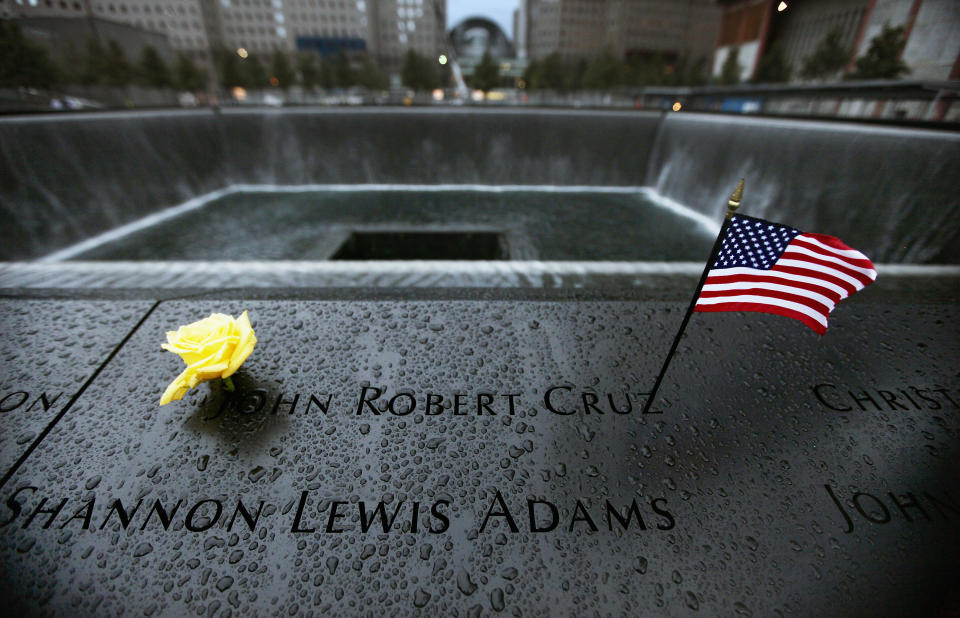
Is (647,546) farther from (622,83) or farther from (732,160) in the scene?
(622,83)

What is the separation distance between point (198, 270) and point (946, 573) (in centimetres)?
335

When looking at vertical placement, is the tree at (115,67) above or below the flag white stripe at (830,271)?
above

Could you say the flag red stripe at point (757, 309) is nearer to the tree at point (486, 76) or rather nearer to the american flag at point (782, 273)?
the american flag at point (782, 273)

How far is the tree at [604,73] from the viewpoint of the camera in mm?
35125

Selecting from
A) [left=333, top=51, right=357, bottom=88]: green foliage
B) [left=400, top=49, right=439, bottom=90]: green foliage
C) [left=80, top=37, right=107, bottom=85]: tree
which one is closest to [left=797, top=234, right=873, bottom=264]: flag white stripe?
[left=80, top=37, right=107, bottom=85]: tree

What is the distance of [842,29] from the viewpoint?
1831 cm

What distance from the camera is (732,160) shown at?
20.9ft

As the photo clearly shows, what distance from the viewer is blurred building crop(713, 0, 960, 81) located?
517 centimetres

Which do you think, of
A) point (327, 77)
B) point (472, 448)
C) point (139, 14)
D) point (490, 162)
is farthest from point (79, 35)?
point (327, 77)

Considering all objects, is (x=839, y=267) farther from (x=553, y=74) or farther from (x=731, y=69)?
(x=553, y=74)

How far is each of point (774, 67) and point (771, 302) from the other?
30.9 metres

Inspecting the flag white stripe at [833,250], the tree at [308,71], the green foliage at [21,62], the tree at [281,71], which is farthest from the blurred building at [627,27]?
the flag white stripe at [833,250]

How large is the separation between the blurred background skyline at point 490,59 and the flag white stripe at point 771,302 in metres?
4.37

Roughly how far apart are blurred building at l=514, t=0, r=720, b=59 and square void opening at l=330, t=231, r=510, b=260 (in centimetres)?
3245
